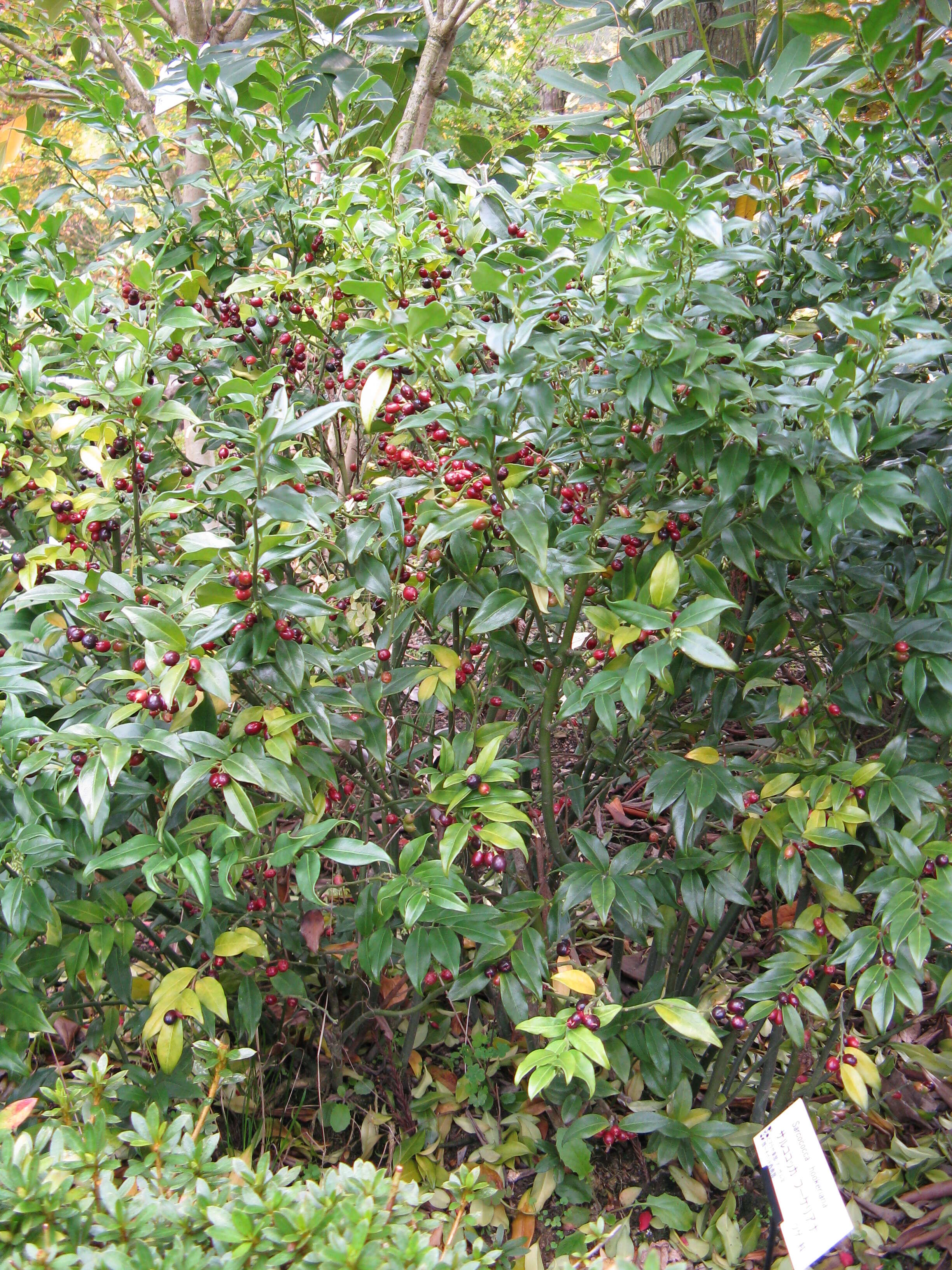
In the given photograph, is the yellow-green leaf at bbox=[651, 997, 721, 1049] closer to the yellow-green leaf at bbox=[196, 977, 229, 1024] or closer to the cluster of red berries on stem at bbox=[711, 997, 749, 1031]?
the cluster of red berries on stem at bbox=[711, 997, 749, 1031]

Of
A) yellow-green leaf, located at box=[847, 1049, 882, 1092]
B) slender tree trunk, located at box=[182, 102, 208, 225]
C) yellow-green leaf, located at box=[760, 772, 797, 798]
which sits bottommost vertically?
yellow-green leaf, located at box=[847, 1049, 882, 1092]

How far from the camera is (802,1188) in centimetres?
145

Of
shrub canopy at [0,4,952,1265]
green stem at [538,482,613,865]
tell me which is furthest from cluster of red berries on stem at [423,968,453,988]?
green stem at [538,482,613,865]

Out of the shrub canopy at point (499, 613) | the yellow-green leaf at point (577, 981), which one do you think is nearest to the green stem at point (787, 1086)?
the shrub canopy at point (499, 613)

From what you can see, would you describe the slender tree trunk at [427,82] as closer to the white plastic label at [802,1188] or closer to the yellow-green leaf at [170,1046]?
the yellow-green leaf at [170,1046]

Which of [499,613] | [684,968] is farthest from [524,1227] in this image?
[499,613]

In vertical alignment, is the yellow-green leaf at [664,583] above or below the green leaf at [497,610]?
above

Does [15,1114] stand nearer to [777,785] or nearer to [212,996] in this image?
[212,996]

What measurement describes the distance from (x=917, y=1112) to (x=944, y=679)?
118 centimetres

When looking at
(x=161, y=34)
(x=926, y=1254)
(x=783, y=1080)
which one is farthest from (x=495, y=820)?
(x=161, y=34)

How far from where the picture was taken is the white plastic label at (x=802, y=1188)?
1354 mm

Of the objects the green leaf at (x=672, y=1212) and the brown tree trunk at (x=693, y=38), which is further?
the brown tree trunk at (x=693, y=38)

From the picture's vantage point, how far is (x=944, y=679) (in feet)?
4.91

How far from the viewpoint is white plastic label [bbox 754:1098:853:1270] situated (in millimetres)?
1354
